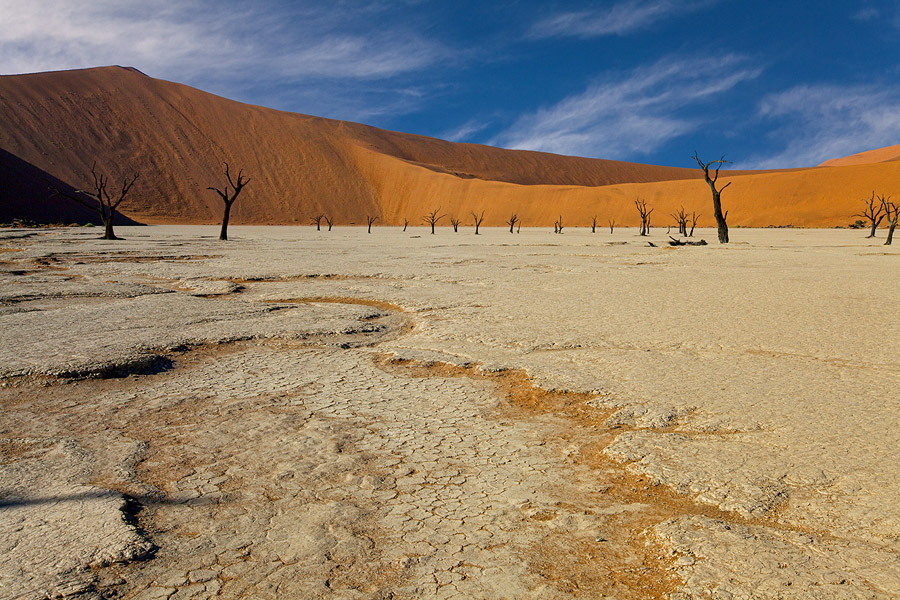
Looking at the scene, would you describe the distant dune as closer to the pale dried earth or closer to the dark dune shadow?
the dark dune shadow

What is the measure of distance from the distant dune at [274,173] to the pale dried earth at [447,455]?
202ft

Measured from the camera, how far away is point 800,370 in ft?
13.9

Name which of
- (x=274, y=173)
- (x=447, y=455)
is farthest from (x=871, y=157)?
(x=447, y=455)

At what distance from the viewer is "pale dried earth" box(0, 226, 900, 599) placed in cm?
194

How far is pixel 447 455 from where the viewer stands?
2.84m

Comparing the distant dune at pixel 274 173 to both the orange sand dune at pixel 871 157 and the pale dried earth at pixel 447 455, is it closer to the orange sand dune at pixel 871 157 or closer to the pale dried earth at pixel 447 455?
the orange sand dune at pixel 871 157

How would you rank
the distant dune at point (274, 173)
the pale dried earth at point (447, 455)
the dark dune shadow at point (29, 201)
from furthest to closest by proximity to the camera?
the distant dune at point (274, 173), the dark dune shadow at point (29, 201), the pale dried earth at point (447, 455)

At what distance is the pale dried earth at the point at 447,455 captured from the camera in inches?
76.5

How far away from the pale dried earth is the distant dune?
61.5 m

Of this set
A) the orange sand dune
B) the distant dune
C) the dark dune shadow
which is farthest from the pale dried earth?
the orange sand dune

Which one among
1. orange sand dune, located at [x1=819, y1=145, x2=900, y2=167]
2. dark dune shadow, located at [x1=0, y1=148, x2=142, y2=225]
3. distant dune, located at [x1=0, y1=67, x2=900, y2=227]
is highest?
orange sand dune, located at [x1=819, y1=145, x2=900, y2=167]

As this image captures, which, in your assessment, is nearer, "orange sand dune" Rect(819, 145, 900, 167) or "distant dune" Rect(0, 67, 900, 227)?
"distant dune" Rect(0, 67, 900, 227)

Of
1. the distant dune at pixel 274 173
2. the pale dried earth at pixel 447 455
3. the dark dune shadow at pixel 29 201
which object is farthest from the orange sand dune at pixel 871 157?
the pale dried earth at pixel 447 455

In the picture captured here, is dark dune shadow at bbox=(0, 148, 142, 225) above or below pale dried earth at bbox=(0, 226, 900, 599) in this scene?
above
